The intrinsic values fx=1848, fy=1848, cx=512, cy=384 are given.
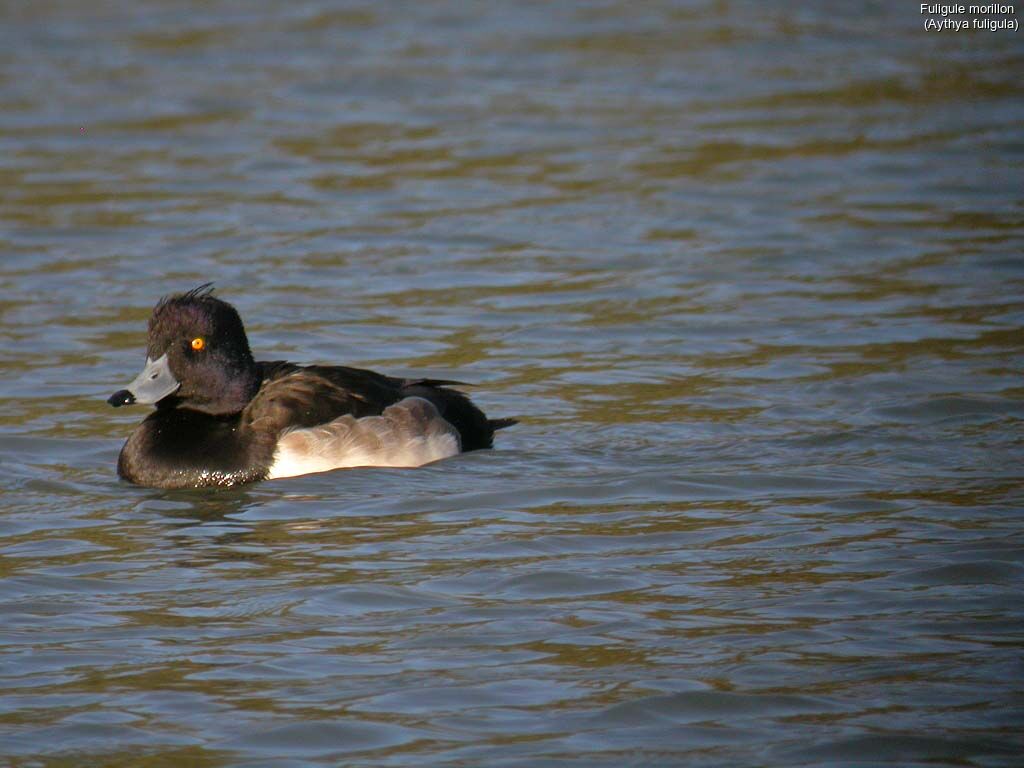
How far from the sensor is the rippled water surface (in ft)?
18.3

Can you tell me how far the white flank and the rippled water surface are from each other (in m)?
0.09

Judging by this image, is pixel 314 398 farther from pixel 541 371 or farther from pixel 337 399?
pixel 541 371

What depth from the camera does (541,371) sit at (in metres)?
9.73

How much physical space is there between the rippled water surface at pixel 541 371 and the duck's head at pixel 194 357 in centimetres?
47

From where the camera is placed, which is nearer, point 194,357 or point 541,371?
point 194,357

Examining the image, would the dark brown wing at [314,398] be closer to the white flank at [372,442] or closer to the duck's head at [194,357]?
the white flank at [372,442]

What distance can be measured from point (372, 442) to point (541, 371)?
1.87m

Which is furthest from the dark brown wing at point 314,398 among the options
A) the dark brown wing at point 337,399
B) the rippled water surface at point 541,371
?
the rippled water surface at point 541,371

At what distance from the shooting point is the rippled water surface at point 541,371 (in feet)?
18.3

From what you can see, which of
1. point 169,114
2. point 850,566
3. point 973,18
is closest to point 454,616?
point 850,566

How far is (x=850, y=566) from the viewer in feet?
21.8

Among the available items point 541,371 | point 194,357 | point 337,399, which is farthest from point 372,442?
point 541,371

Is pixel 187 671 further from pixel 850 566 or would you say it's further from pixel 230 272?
pixel 230 272

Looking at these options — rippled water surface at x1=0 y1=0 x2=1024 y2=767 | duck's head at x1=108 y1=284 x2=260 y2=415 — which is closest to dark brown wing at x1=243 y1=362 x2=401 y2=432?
duck's head at x1=108 y1=284 x2=260 y2=415
